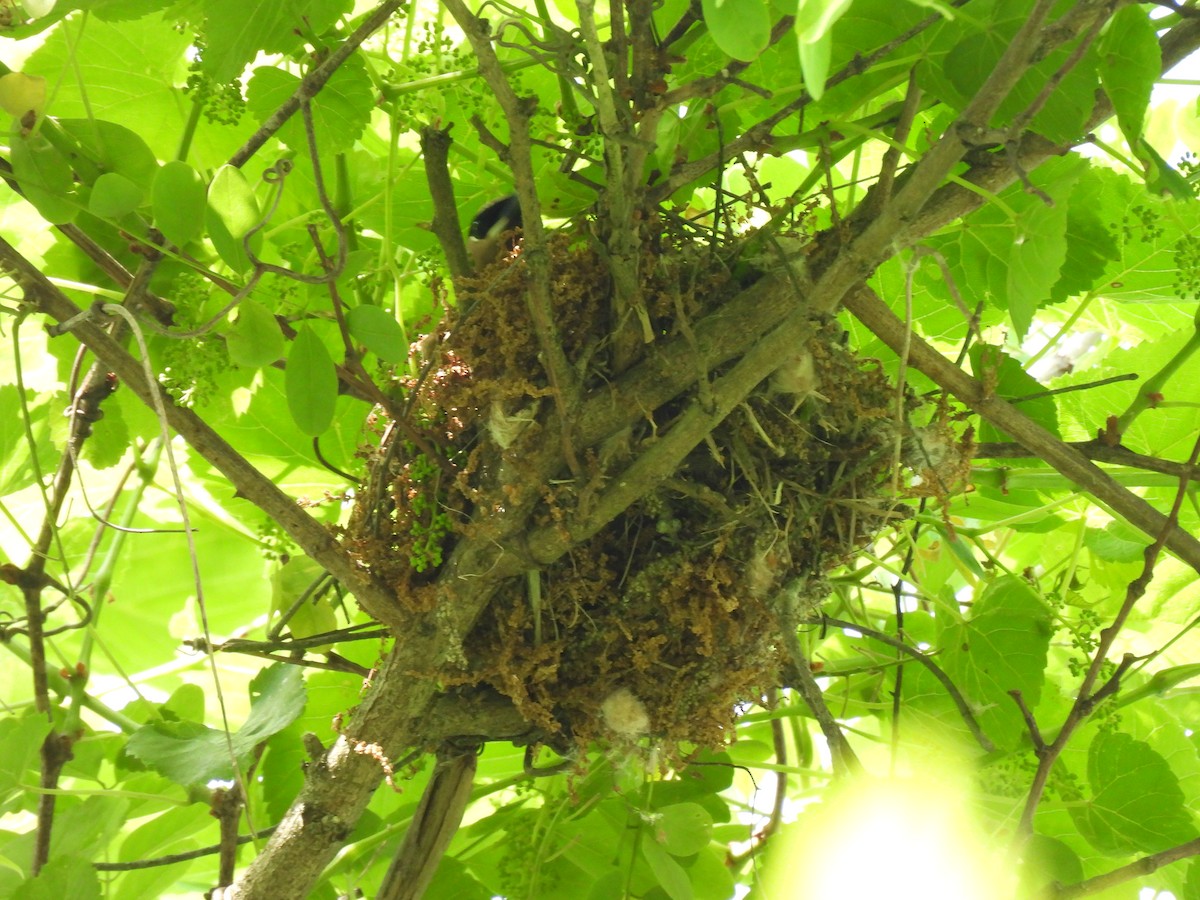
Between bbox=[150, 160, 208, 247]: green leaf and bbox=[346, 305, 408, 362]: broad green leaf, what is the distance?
0.10m

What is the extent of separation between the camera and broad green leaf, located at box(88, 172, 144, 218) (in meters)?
0.59

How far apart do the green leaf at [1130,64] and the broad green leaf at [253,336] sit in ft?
1.61

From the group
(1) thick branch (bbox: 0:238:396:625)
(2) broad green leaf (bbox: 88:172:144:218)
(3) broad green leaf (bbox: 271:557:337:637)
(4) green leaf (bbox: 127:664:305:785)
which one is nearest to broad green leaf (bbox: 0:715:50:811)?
(4) green leaf (bbox: 127:664:305:785)

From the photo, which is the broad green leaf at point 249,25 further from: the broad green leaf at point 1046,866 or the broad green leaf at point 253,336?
the broad green leaf at point 1046,866

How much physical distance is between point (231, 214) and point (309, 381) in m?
0.11

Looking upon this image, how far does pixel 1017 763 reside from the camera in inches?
35.9

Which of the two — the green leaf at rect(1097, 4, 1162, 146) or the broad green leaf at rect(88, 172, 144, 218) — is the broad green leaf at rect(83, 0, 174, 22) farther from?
the green leaf at rect(1097, 4, 1162, 146)

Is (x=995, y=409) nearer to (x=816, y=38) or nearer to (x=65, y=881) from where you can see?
(x=816, y=38)

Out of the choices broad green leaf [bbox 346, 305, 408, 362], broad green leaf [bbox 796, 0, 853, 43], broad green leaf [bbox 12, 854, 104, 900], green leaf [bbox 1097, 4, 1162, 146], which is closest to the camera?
broad green leaf [bbox 796, 0, 853, 43]

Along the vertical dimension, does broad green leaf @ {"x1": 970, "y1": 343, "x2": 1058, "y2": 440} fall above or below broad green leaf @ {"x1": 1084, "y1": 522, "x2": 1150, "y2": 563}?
above

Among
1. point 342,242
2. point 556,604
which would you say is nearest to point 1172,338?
point 556,604

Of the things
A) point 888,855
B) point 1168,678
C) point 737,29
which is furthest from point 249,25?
point 1168,678

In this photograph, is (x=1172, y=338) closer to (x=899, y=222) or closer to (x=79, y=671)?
(x=899, y=222)

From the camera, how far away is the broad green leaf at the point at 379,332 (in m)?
0.61
